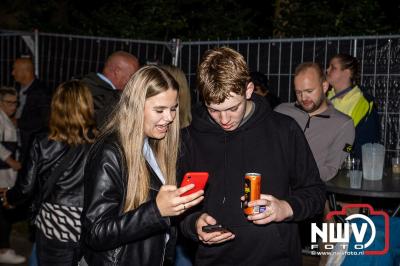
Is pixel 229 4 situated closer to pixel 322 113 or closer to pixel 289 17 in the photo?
pixel 289 17

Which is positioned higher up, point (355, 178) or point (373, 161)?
point (373, 161)

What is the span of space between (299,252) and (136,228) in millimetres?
1044

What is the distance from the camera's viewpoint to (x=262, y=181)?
321cm

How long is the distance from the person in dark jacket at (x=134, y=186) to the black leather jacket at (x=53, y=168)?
146 centimetres

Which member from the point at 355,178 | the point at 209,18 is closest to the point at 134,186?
the point at 355,178

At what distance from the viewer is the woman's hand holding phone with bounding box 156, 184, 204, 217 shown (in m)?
2.75

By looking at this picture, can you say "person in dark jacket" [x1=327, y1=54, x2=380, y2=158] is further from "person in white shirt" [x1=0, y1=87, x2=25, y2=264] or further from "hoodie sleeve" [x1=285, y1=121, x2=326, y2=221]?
"person in white shirt" [x1=0, y1=87, x2=25, y2=264]

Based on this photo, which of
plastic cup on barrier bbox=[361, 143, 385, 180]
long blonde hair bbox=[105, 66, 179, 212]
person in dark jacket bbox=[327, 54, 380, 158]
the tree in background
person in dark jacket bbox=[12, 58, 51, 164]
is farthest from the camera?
the tree in background

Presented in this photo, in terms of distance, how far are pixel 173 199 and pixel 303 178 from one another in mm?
861

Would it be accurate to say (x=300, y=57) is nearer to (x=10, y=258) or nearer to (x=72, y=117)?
→ (x=72, y=117)

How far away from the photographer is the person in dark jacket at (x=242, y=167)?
10.3ft

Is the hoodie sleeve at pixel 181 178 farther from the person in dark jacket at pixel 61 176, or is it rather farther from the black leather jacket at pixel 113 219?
the person in dark jacket at pixel 61 176

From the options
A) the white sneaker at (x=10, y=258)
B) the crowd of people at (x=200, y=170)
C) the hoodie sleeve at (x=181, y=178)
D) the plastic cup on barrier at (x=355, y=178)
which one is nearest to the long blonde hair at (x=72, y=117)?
the crowd of people at (x=200, y=170)

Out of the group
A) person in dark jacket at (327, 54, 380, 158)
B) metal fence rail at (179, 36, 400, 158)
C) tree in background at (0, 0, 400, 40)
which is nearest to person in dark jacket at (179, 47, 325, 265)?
person in dark jacket at (327, 54, 380, 158)
